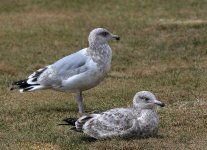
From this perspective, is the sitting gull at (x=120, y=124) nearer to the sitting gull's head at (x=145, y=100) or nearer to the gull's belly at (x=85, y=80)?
the sitting gull's head at (x=145, y=100)

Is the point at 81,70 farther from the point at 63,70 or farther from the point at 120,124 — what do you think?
the point at 120,124

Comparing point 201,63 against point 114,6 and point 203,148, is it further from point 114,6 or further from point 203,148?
point 114,6

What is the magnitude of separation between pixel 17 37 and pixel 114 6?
8.18 metres

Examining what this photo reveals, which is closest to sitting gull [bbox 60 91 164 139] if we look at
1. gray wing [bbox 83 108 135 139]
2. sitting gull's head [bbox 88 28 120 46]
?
gray wing [bbox 83 108 135 139]

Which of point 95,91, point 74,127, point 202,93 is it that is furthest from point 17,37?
point 74,127

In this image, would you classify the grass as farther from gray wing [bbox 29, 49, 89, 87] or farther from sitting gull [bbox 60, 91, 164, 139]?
gray wing [bbox 29, 49, 89, 87]

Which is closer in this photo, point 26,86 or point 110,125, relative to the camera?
point 110,125

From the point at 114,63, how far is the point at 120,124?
998 cm

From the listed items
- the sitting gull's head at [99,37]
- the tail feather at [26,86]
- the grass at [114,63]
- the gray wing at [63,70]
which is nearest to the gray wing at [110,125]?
the grass at [114,63]

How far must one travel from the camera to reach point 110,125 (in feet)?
31.6

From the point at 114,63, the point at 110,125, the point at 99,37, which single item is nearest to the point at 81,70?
the point at 99,37

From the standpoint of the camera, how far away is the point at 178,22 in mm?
26547

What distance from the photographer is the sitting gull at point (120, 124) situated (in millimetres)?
9625

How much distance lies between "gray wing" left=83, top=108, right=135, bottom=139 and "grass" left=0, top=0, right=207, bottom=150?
14 centimetres
